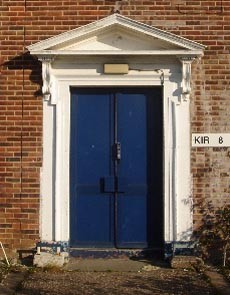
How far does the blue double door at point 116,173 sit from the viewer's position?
24.4 feet

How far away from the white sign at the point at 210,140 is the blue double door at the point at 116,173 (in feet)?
1.67

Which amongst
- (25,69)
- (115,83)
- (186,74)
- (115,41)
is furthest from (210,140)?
(25,69)

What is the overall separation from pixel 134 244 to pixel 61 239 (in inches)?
40.1

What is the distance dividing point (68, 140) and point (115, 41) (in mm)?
1529

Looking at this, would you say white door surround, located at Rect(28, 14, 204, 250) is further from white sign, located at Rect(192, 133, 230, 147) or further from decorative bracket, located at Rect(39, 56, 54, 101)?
white sign, located at Rect(192, 133, 230, 147)

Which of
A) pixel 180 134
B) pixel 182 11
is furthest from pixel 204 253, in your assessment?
pixel 182 11

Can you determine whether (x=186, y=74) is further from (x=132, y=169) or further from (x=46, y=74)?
(x=46, y=74)

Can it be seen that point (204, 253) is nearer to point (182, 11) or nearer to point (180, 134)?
point (180, 134)

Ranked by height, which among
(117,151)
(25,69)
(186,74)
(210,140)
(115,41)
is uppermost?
(115,41)

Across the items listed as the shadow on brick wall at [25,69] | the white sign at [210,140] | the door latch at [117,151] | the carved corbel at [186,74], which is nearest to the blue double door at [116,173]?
the door latch at [117,151]

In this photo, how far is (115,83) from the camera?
24.3 feet

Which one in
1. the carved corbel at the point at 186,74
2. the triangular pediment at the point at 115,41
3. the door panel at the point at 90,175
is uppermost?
the triangular pediment at the point at 115,41

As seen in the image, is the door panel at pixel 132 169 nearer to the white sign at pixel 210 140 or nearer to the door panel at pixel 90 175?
the door panel at pixel 90 175

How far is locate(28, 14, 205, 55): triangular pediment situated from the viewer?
7164mm
